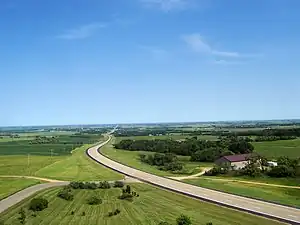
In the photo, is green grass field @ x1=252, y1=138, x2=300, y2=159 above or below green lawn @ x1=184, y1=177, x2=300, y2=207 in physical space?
above

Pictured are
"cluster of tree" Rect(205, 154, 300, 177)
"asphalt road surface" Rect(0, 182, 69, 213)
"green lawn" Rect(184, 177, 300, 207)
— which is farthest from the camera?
"cluster of tree" Rect(205, 154, 300, 177)

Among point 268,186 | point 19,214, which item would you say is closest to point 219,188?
point 268,186

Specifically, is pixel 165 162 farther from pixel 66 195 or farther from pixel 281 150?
pixel 66 195

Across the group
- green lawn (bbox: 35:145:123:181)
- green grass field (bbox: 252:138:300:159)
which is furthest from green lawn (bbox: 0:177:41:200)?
green grass field (bbox: 252:138:300:159)

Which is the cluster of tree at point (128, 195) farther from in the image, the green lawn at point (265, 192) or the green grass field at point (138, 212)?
the green lawn at point (265, 192)

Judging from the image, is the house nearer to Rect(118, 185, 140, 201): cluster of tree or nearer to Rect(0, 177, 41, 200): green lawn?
Rect(118, 185, 140, 201): cluster of tree

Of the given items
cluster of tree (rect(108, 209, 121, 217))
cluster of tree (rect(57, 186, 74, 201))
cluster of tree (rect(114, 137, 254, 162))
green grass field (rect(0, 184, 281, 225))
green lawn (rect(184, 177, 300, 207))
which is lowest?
green lawn (rect(184, 177, 300, 207))

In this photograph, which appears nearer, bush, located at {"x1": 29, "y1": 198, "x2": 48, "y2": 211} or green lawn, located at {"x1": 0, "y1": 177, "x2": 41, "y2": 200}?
bush, located at {"x1": 29, "y1": 198, "x2": 48, "y2": 211}

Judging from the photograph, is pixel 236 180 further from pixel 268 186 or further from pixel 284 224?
pixel 284 224
